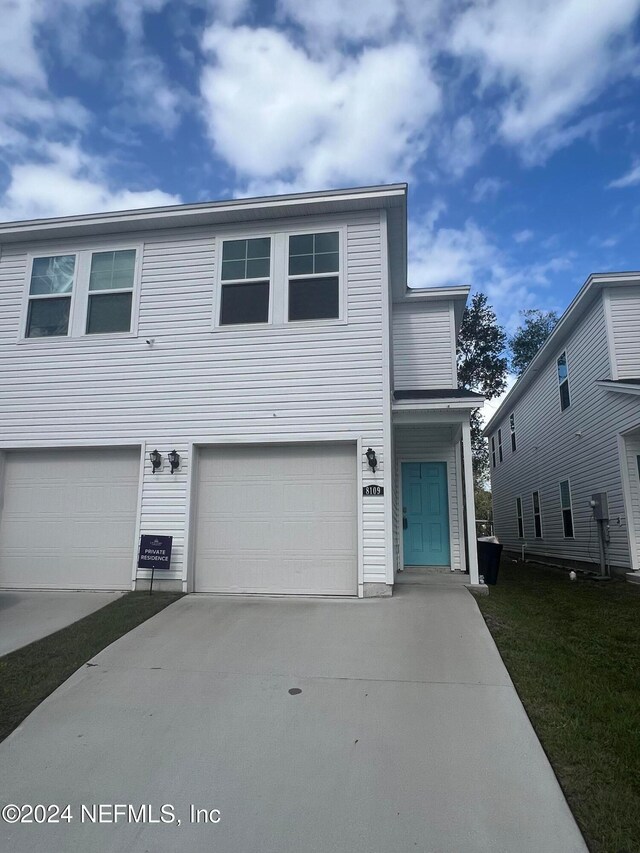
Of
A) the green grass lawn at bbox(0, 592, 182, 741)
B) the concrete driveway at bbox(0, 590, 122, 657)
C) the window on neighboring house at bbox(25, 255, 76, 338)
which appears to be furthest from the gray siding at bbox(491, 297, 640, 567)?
Result: the window on neighboring house at bbox(25, 255, 76, 338)

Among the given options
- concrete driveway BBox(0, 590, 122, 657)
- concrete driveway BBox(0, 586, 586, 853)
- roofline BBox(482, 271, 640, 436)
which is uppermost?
roofline BBox(482, 271, 640, 436)

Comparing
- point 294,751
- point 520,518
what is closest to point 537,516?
point 520,518

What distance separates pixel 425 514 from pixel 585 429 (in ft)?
17.0

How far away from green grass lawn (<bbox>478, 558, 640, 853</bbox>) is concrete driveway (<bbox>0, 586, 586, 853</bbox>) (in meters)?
0.13

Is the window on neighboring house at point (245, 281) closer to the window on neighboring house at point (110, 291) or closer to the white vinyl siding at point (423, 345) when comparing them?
the window on neighboring house at point (110, 291)

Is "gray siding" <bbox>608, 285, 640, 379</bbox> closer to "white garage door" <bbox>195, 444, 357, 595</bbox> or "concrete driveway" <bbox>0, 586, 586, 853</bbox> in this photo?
"white garage door" <bbox>195, 444, 357, 595</bbox>

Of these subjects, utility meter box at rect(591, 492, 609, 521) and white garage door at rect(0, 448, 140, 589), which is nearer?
white garage door at rect(0, 448, 140, 589)

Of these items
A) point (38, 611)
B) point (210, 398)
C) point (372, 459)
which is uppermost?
point (210, 398)

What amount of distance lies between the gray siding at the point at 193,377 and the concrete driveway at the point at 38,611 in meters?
1.18

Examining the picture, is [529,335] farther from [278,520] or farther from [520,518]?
[278,520]

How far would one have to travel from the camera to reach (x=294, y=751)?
10.2ft

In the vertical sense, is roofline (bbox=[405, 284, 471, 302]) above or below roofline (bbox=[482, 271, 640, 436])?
below

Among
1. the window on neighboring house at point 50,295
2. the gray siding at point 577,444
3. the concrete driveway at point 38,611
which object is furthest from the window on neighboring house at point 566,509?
the window on neighboring house at point 50,295

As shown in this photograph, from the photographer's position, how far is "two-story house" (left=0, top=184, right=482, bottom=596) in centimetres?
712
